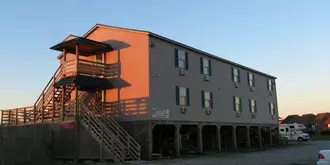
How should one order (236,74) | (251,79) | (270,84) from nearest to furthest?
(236,74) < (251,79) < (270,84)

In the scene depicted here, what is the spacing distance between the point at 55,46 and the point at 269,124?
79.9 feet

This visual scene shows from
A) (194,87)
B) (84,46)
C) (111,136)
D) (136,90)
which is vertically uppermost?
(84,46)

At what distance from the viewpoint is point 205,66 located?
28078mm

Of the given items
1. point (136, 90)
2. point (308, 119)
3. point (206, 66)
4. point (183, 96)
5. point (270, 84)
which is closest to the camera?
point (136, 90)

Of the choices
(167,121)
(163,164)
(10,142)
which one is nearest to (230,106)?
(167,121)

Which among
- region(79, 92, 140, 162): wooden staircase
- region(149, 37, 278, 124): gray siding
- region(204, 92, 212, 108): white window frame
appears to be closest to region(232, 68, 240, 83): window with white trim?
region(149, 37, 278, 124): gray siding

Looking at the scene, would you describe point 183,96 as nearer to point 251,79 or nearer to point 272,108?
point 251,79

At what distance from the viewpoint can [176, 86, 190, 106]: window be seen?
24.5m

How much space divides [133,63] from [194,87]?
218 inches

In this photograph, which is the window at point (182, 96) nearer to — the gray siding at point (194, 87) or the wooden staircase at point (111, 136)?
the gray siding at point (194, 87)

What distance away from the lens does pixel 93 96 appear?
2461cm

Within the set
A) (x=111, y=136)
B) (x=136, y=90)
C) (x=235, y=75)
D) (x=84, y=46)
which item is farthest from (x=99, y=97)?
→ (x=235, y=75)

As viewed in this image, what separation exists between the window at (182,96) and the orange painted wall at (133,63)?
10.6 ft

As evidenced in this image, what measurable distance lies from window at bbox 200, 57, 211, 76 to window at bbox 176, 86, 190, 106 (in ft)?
9.80
